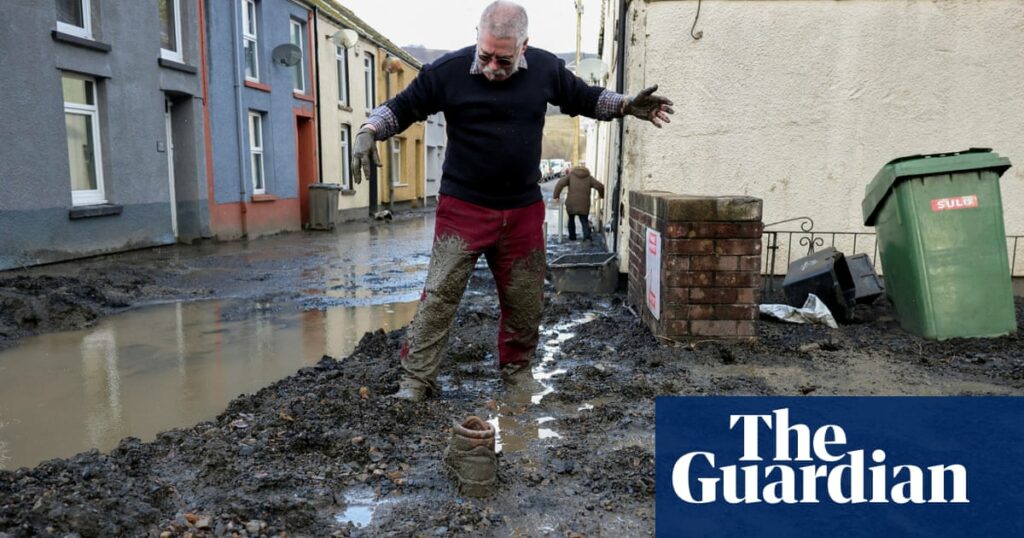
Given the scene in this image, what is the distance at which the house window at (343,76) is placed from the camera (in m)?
20.2

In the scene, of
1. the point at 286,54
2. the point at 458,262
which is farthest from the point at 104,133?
the point at 458,262

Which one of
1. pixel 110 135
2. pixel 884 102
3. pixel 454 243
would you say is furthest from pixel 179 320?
pixel 884 102

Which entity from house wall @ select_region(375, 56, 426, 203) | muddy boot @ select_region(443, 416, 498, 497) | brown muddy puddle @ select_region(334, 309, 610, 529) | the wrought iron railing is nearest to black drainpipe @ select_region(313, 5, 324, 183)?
house wall @ select_region(375, 56, 426, 203)

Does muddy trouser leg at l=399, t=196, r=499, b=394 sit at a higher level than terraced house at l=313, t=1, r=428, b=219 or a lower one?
lower

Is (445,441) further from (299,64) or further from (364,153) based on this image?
(299,64)

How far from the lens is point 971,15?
628cm

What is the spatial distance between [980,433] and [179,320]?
579cm

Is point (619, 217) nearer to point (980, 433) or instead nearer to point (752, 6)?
point (752, 6)

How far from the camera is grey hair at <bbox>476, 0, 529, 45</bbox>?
3305 mm

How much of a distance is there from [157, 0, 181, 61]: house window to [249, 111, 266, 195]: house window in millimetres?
2828

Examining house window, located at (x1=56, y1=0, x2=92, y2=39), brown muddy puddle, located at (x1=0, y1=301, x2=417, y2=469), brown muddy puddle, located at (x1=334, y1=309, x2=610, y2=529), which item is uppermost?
house window, located at (x1=56, y1=0, x2=92, y2=39)

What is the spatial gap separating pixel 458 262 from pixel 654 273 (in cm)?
161

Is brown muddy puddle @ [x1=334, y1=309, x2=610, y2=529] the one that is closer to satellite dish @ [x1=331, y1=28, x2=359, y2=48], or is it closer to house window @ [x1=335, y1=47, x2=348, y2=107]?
satellite dish @ [x1=331, y1=28, x2=359, y2=48]

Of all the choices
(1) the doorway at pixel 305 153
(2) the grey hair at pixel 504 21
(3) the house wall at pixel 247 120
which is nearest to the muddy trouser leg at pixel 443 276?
(2) the grey hair at pixel 504 21
